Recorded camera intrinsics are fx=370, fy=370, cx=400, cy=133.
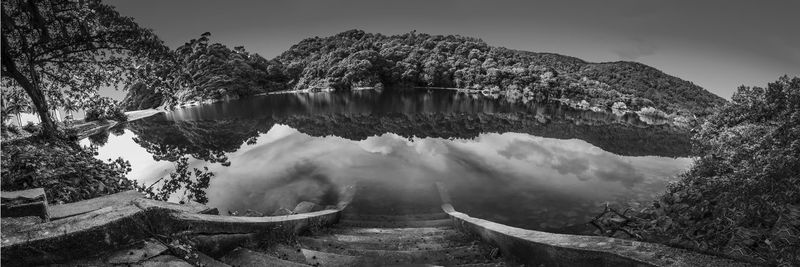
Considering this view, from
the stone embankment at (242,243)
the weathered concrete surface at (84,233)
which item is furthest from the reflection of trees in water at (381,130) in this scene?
the weathered concrete surface at (84,233)

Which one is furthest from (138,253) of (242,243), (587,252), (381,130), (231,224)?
(381,130)

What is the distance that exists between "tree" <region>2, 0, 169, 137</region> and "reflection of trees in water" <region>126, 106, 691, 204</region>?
7.94 meters

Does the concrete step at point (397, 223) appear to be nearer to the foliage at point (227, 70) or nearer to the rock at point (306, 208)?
the rock at point (306, 208)

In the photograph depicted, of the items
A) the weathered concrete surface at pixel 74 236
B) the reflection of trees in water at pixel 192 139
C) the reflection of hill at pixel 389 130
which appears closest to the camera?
the weathered concrete surface at pixel 74 236

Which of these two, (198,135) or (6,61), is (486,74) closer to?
(198,135)

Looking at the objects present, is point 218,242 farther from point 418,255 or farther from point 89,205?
point 418,255

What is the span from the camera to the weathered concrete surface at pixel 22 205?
16.5ft

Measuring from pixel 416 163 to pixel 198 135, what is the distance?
2109 cm

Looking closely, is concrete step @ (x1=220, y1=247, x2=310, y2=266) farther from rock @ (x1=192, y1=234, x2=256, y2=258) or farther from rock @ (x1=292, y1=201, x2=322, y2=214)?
rock @ (x1=292, y1=201, x2=322, y2=214)

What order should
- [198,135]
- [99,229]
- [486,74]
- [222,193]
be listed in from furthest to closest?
[486,74]
[198,135]
[222,193]
[99,229]

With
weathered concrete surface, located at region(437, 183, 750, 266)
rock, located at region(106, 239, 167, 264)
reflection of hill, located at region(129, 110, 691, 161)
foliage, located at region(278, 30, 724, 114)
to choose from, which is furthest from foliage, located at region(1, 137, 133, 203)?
foliage, located at region(278, 30, 724, 114)

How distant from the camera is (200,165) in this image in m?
23.2

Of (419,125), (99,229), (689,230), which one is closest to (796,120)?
(689,230)

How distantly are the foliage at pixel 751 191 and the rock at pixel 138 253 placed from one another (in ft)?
25.6
